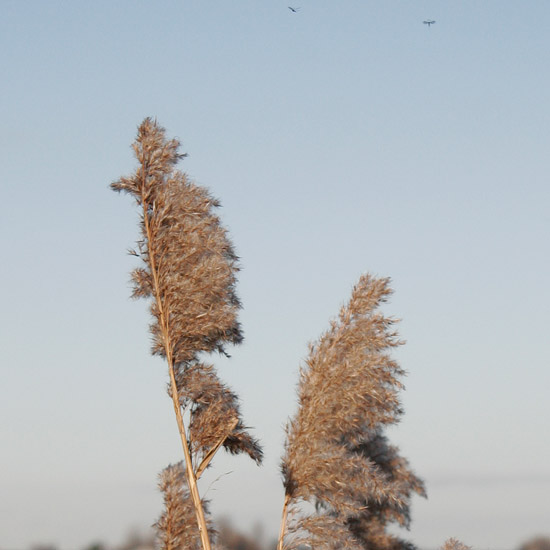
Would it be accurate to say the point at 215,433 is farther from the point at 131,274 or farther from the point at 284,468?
the point at 131,274

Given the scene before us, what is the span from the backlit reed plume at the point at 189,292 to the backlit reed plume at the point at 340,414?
0.61 m

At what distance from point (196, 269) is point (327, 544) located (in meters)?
2.69

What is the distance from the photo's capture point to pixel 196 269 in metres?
9.57

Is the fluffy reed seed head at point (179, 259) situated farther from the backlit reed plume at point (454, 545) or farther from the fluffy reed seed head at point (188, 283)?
the backlit reed plume at point (454, 545)

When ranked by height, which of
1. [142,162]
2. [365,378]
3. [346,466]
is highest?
[142,162]

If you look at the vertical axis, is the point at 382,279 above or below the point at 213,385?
above

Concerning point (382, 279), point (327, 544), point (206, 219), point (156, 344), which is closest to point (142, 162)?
point (206, 219)

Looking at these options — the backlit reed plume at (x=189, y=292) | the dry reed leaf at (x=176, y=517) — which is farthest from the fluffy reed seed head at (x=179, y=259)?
the dry reed leaf at (x=176, y=517)

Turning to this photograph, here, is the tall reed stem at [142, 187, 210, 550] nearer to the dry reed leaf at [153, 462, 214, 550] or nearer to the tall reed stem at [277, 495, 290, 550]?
the dry reed leaf at [153, 462, 214, 550]

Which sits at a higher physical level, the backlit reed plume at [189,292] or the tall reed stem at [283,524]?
the backlit reed plume at [189,292]

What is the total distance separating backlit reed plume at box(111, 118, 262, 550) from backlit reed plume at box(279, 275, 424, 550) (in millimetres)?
606

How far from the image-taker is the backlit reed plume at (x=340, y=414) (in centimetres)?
937

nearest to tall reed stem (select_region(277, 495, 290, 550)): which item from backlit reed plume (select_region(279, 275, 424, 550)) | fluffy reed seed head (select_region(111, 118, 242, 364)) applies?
backlit reed plume (select_region(279, 275, 424, 550))

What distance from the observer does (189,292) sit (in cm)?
956
